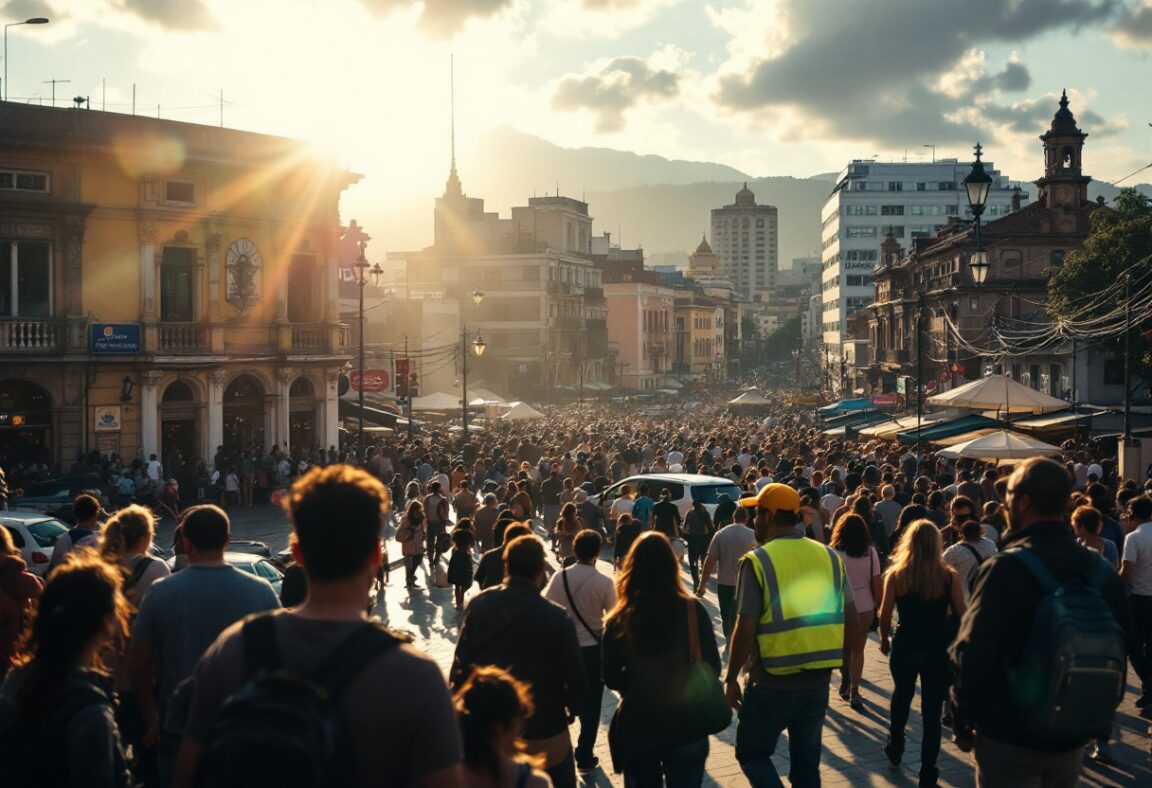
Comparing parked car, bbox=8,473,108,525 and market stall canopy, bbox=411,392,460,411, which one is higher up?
market stall canopy, bbox=411,392,460,411

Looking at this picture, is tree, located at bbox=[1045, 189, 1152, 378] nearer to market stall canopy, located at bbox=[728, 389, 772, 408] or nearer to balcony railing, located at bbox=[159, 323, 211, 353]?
market stall canopy, located at bbox=[728, 389, 772, 408]

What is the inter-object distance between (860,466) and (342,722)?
77.1 ft

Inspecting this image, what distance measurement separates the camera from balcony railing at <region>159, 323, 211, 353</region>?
3512 centimetres

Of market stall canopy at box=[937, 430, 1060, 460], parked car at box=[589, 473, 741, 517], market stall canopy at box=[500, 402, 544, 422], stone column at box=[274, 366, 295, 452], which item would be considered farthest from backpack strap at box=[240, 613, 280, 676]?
market stall canopy at box=[500, 402, 544, 422]

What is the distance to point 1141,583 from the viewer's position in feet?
33.8

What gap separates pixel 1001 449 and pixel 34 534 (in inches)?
685

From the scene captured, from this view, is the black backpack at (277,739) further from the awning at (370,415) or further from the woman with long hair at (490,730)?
the awning at (370,415)

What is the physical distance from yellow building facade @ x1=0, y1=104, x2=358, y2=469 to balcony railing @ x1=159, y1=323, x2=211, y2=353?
0.13ft

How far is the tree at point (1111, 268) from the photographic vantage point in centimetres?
3959

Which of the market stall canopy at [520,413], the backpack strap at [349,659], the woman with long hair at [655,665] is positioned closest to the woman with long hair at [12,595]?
the woman with long hair at [655,665]

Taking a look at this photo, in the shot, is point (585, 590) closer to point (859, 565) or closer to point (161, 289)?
point (859, 565)

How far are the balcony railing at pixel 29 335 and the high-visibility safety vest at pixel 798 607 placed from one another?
29534mm

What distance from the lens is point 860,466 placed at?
25.7 m

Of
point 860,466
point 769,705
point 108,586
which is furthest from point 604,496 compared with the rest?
point 108,586
